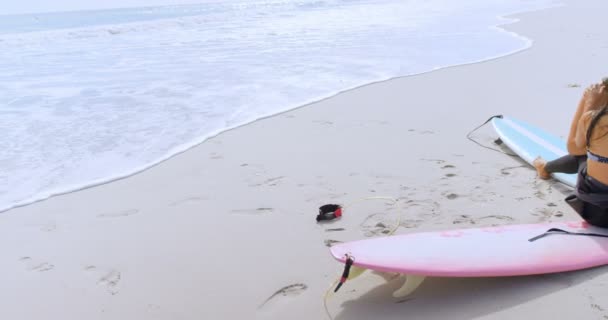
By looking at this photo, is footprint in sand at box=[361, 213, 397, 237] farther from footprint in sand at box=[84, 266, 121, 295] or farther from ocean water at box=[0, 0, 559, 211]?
ocean water at box=[0, 0, 559, 211]

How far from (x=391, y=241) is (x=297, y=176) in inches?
59.1

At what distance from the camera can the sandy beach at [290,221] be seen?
2439 mm

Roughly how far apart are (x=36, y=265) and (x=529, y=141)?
3.62m

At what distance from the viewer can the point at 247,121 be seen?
5734 mm

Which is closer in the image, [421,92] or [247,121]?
[247,121]

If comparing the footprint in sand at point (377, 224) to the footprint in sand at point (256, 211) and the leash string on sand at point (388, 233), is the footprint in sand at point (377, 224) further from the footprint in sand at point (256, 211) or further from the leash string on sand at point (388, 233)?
the footprint in sand at point (256, 211)

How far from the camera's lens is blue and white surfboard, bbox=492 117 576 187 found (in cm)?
399

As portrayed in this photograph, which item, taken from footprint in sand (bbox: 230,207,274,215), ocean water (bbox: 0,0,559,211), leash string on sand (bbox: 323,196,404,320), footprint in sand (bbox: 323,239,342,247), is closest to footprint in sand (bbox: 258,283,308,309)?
leash string on sand (bbox: 323,196,404,320)

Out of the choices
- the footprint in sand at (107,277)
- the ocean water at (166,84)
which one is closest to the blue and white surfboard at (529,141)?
the ocean water at (166,84)

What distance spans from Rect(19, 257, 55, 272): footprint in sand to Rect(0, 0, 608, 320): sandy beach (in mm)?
Result: 11

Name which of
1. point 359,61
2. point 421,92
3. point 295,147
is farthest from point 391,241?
point 359,61

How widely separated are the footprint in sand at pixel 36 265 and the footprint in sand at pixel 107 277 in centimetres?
24

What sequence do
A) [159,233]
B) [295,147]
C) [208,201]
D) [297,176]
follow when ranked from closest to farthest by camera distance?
[159,233]
[208,201]
[297,176]
[295,147]

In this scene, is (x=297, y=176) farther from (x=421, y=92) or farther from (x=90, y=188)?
(x=421, y=92)
